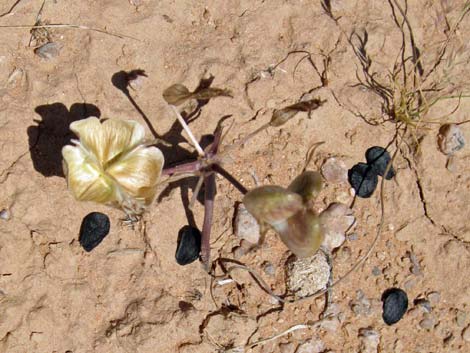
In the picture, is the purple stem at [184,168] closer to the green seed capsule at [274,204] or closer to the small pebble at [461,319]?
the green seed capsule at [274,204]

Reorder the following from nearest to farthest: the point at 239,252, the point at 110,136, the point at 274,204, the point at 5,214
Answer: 1. the point at 274,204
2. the point at 110,136
3. the point at 5,214
4. the point at 239,252

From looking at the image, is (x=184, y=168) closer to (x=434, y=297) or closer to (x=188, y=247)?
(x=188, y=247)

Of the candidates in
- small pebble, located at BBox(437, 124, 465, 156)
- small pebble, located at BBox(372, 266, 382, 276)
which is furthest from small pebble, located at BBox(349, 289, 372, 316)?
small pebble, located at BBox(437, 124, 465, 156)

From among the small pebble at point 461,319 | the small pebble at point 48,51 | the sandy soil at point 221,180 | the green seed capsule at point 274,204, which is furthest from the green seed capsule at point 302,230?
the small pebble at point 48,51

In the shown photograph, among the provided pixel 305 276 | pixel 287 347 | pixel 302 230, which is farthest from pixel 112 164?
pixel 287 347

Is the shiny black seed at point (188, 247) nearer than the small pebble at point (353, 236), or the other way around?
the shiny black seed at point (188, 247)

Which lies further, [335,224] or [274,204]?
[335,224]

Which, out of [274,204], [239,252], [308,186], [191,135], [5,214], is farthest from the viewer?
[239,252]
